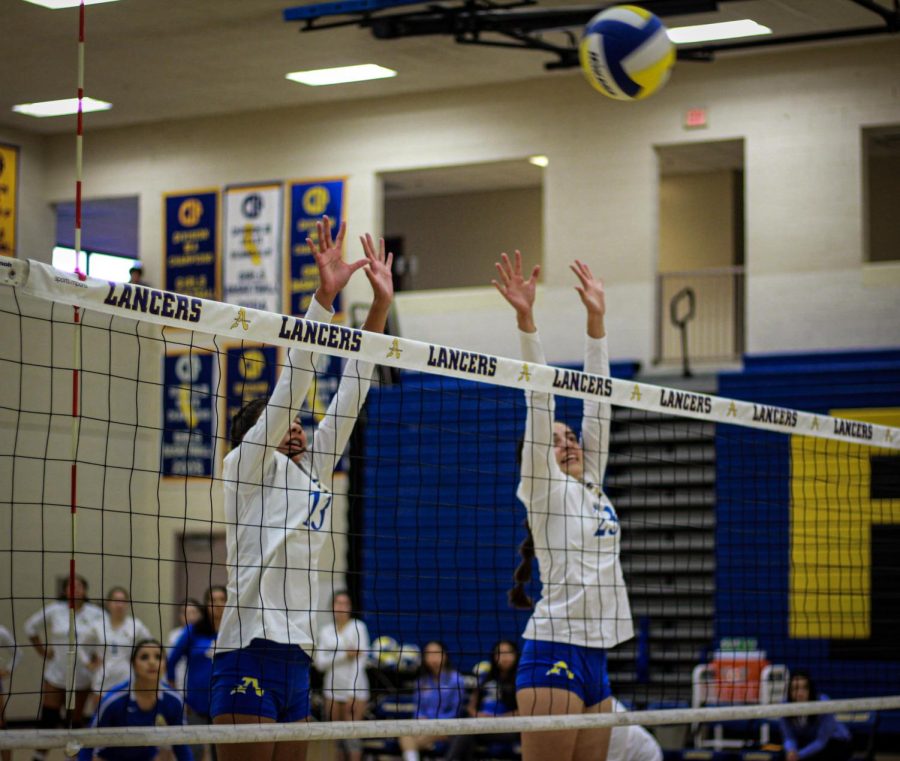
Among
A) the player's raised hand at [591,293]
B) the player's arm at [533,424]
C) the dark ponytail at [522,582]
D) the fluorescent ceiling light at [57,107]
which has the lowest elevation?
the dark ponytail at [522,582]

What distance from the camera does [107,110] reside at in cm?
1661

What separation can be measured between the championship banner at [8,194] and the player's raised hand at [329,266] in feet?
44.3

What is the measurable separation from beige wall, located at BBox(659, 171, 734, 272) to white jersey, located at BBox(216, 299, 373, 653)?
52.3ft

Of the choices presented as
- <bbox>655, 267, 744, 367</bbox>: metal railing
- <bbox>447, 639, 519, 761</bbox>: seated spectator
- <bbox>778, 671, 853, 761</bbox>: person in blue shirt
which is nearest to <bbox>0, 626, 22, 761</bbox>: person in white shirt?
<bbox>447, 639, 519, 761</bbox>: seated spectator

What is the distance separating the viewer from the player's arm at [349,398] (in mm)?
4512

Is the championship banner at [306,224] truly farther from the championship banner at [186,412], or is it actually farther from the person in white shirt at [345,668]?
the person in white shirt at [345,668]

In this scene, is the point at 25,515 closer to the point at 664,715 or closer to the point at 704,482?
the point at 704,482

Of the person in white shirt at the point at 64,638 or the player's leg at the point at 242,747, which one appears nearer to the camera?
the player's leg at the point at 242,747

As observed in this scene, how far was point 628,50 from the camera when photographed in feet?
21.2

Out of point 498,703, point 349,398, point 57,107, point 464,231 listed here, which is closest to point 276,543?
point 349,398

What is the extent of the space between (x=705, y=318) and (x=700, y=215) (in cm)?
234

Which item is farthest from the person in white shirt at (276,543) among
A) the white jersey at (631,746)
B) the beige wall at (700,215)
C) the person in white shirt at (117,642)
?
the beige wall at (700,215)

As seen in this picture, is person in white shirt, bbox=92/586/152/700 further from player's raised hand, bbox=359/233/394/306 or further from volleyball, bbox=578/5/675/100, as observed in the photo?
player's raised hand, bbox=359/233/394/306

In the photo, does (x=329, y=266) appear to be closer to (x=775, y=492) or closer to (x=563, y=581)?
(x=563, y=581)
